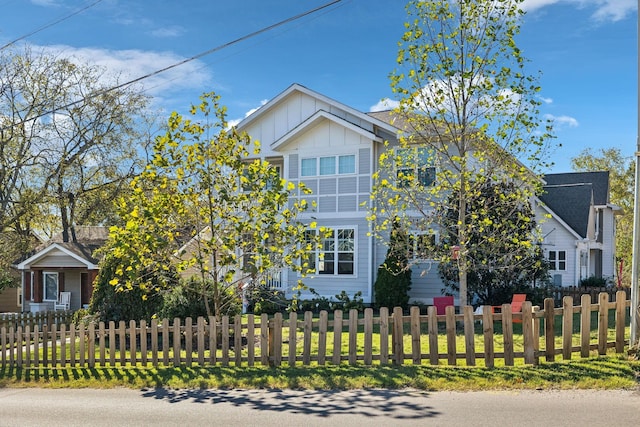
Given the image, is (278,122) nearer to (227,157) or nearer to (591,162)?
(227,157)

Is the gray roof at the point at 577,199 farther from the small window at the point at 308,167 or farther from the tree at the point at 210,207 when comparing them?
the tree at the point at 210,207

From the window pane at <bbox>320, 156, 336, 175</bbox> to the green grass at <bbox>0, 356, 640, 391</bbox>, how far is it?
44.1ft

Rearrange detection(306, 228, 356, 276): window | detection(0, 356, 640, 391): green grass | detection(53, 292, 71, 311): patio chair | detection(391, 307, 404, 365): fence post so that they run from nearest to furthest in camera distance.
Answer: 1. detection(0, 356, 640, 391): green grass
2. detection(391, 307, 404, 365): fence post
3. detection(306, 228, 356, 276): window
4. detection(53, 292, 71, 311): patio chair

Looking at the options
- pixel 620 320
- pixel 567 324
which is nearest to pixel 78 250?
pixel 567 324

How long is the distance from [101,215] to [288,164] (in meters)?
22.1

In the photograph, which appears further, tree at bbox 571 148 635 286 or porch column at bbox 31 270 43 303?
tree at bbox 571 148 635 286

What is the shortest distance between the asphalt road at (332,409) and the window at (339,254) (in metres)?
13.9

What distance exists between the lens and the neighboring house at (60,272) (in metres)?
29.7

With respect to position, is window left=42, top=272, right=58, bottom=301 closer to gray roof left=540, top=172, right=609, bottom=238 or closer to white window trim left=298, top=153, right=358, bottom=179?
white window trim left=298, top=153, right=358, bottom=179

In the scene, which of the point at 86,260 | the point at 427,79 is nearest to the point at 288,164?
the point at 427,79

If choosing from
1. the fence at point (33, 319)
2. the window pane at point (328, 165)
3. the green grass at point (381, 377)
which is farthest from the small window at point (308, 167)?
the green grass at point (381, 377)

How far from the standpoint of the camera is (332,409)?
781 cm

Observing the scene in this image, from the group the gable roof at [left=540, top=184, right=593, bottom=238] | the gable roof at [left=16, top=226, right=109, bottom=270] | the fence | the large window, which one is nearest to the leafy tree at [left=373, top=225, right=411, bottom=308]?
the large window

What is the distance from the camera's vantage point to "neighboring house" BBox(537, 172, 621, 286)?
1003 inches
